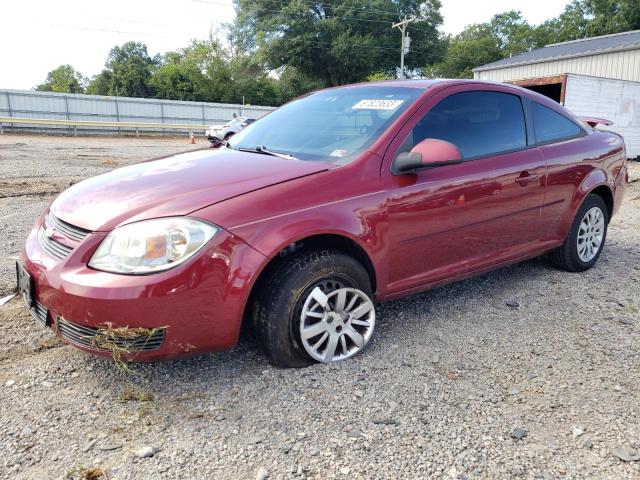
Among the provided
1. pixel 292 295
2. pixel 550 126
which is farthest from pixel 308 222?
pixel 550 126

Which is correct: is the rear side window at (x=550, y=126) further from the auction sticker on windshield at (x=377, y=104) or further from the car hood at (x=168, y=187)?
the car hood at (x=168, y=187)

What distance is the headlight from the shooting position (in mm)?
2350

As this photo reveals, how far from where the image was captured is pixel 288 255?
2752mm

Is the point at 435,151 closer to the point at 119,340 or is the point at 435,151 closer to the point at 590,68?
the point at 119,340

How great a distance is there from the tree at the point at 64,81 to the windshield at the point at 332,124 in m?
91.8

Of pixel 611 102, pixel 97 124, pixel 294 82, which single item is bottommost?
pixel 97 124

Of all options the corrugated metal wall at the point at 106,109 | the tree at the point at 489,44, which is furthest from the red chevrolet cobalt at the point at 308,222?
the tree at the point at 489,44

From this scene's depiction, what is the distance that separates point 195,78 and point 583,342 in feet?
177

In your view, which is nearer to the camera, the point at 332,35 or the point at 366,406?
the point at 366,406

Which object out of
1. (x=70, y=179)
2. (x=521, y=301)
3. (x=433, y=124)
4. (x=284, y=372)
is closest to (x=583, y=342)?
(x=521, y=301)

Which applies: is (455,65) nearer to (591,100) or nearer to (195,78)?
(195,78)

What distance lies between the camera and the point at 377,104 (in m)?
3.42

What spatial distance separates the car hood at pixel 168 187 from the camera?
8.27 feet

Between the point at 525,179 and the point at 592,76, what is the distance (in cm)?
1271
